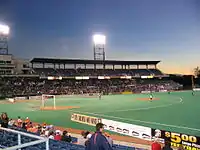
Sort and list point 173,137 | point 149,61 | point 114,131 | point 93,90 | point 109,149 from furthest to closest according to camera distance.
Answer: point 149,61 < point 93,90 < point 114,131 < point 173,137 < point 109,149

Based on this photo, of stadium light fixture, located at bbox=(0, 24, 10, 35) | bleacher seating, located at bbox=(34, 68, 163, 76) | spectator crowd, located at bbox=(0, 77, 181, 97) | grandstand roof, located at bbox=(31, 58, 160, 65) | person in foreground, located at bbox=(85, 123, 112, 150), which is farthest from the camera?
bleacher seating, located at bbox=(34, 68, 163, 76)

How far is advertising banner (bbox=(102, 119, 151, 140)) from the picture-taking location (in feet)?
51.2

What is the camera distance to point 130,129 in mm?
17047

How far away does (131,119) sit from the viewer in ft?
79.3

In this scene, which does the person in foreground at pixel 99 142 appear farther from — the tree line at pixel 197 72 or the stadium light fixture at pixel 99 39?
the tree line at pixel 197 72

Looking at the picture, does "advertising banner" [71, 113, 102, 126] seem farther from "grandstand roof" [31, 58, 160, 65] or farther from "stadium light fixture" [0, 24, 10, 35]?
"grandstand roof" [31, 58, 160, 65]

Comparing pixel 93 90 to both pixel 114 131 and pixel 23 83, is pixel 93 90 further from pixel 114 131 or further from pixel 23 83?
pixel 114 131

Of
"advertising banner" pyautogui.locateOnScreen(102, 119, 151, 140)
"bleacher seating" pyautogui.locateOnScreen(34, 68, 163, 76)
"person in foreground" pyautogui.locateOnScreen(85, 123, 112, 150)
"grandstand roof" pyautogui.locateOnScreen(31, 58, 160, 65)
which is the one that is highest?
"grandstand roof" pyautogui.locateOnScreen(31, 58, 160, 65)

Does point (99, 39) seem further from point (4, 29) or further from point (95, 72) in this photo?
point (4, 29)

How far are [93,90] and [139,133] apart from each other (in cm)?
5204

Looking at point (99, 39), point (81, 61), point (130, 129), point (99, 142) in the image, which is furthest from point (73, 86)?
point (99, 142)

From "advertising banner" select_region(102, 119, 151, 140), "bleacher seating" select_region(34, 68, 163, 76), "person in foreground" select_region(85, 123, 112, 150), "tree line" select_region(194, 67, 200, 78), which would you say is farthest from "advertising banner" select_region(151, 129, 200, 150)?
"tree line" select_region(194, 67, 200, 78)

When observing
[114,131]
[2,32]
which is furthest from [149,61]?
[114,131]

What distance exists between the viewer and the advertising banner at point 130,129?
1560 cm
